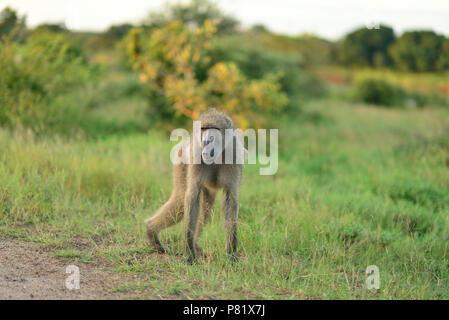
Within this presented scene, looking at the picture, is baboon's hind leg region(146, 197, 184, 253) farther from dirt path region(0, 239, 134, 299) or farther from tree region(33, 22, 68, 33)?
tree region(33, 22, 68, 33)

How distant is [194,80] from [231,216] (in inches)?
246

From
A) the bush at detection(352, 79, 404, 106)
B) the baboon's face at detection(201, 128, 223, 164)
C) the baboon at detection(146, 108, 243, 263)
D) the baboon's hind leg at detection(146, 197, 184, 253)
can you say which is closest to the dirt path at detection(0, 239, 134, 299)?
the baboon's hind leg at detection(146, 197, 184, 253)

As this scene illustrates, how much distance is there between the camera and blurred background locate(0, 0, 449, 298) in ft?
Result: 11.9

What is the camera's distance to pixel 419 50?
9.74 meters

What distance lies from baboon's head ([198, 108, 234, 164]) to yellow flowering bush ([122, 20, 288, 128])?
538 centimetres

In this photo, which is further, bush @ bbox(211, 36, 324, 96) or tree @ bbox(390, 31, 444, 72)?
bush @ bbox(211, 36, 324, 96)

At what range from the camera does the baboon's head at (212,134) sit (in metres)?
3.29

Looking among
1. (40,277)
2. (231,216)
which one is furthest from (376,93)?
(40,277)

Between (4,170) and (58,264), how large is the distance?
1807 mm

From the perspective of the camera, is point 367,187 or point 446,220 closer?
point 446,220

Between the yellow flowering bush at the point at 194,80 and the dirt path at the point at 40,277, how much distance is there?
221 inches
